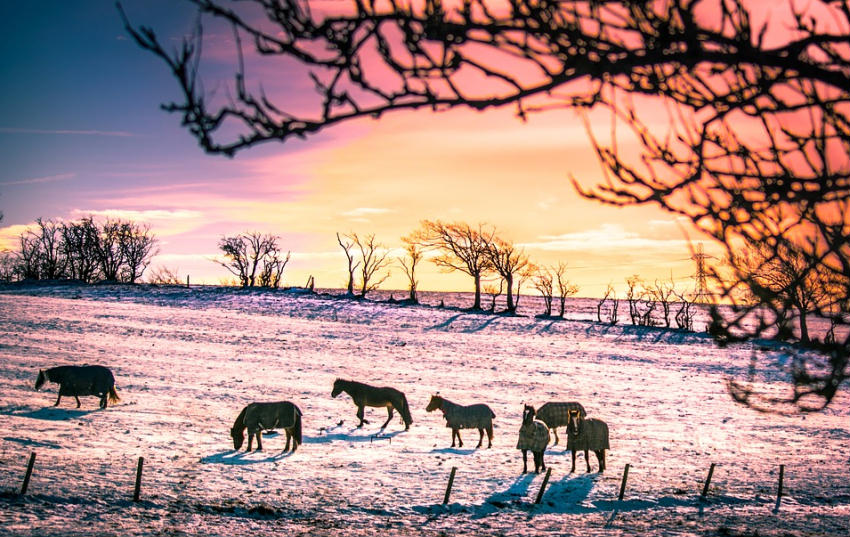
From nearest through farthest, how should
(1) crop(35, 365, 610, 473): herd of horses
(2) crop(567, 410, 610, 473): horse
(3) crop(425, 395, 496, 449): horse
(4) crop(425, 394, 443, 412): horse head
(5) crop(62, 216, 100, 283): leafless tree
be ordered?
(1) crop(35, 365, 610, 473): herd of horses
(2) crop(567, 410, 610, 473): horse
(3) crop(425, 395, 496, 449): horse
(4) crop(425, 394, 443, 412): horse head
(5) crop(62, 216, 100, 283): leafless tree

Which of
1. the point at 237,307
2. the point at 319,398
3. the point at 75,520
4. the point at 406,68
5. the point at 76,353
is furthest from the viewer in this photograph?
the point at 237,307

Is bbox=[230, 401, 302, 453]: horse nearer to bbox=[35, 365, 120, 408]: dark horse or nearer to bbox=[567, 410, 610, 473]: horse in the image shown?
bbox=[35, 365, 120, 408]: dark horse

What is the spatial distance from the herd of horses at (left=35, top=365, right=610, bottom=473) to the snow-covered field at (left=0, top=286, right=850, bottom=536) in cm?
55

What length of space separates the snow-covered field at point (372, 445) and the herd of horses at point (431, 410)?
0.55 metres

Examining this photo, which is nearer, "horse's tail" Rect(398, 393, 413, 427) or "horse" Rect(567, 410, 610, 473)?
"horse" Rect(567, 410, 610, 473)

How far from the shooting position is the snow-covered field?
1312 cm

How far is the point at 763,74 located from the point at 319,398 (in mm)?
20989

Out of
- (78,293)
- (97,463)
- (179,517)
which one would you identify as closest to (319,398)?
(97,463)

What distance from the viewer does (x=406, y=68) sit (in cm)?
432

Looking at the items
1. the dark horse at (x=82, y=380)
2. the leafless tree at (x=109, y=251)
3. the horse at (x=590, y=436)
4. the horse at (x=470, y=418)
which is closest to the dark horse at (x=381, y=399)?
the horse at (x=470, y=418)

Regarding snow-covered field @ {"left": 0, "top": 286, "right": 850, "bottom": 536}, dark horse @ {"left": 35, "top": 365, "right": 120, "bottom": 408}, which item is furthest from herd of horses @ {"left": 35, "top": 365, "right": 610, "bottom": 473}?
snow-covered field @ {"left": 0, "top": 286, "right": 850, "bottom": 536}

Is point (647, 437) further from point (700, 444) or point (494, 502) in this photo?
point (494, 502)

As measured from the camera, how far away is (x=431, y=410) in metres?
19.5

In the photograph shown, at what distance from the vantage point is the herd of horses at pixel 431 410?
16125mm
